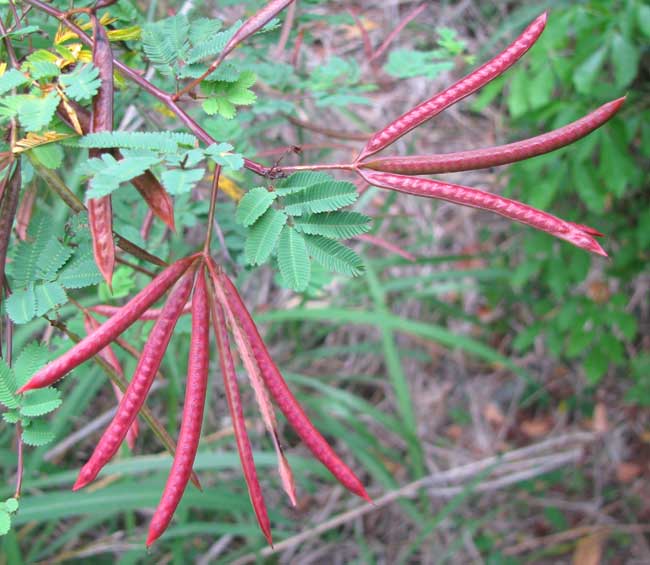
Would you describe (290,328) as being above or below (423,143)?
below

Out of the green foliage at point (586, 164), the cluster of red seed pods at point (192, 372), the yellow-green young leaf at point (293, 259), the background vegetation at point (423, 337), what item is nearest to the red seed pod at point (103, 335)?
the cluster of red seed pods at point (192, 372)

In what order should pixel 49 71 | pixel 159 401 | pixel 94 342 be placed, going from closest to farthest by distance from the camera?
pixel 94 342 → pixel 49 71 → pixel 159 401

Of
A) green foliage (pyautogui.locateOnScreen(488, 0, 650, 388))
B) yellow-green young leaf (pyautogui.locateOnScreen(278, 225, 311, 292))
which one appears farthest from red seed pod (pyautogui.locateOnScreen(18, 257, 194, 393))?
green foliage (pyautogui.locateOnScreen(488, 0, 650, 388))

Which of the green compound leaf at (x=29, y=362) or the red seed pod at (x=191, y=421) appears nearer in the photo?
the red seed pod at (x=191, y=421)

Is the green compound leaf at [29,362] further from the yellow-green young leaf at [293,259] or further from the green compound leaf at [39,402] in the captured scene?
the yellow-green young leaf at [293,259]

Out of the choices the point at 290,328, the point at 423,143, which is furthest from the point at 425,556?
the point at 423,143

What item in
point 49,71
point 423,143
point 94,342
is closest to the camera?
point 94,342

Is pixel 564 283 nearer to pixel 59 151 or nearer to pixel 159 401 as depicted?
pixel 159 401
